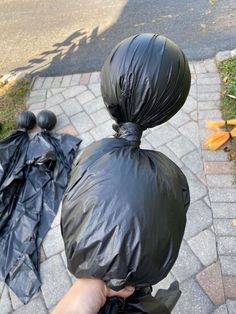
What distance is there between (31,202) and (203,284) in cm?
169

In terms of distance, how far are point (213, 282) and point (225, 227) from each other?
46 cm

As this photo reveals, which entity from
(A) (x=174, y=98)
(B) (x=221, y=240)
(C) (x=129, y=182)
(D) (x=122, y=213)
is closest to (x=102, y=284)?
(D) (x=122, y=213)

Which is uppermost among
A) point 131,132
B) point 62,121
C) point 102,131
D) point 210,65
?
point 131,132

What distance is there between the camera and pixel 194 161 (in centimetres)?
340

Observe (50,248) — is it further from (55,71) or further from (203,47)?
(203,47)

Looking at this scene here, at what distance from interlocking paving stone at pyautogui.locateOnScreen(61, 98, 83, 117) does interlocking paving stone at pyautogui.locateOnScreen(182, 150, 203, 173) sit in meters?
1.54

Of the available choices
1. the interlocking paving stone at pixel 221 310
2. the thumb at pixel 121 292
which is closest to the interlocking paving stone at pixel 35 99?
the interlocking paving stone at pixel 221 310

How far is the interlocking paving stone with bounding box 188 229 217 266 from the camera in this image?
265 centimetres

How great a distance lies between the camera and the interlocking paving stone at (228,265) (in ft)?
8.30

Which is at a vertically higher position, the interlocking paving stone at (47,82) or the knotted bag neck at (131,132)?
the knotted bag neck at (131,132)

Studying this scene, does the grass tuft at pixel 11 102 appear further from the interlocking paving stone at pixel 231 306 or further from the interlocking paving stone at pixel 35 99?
the interlocking paving stone at pixel 231 306

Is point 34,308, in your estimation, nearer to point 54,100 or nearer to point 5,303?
point 5,303

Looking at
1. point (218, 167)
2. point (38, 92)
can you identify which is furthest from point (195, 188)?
point (38, 92)

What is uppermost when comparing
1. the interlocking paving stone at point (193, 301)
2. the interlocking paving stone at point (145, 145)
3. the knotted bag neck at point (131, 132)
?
the knotted bag neck at point (131, 132)
